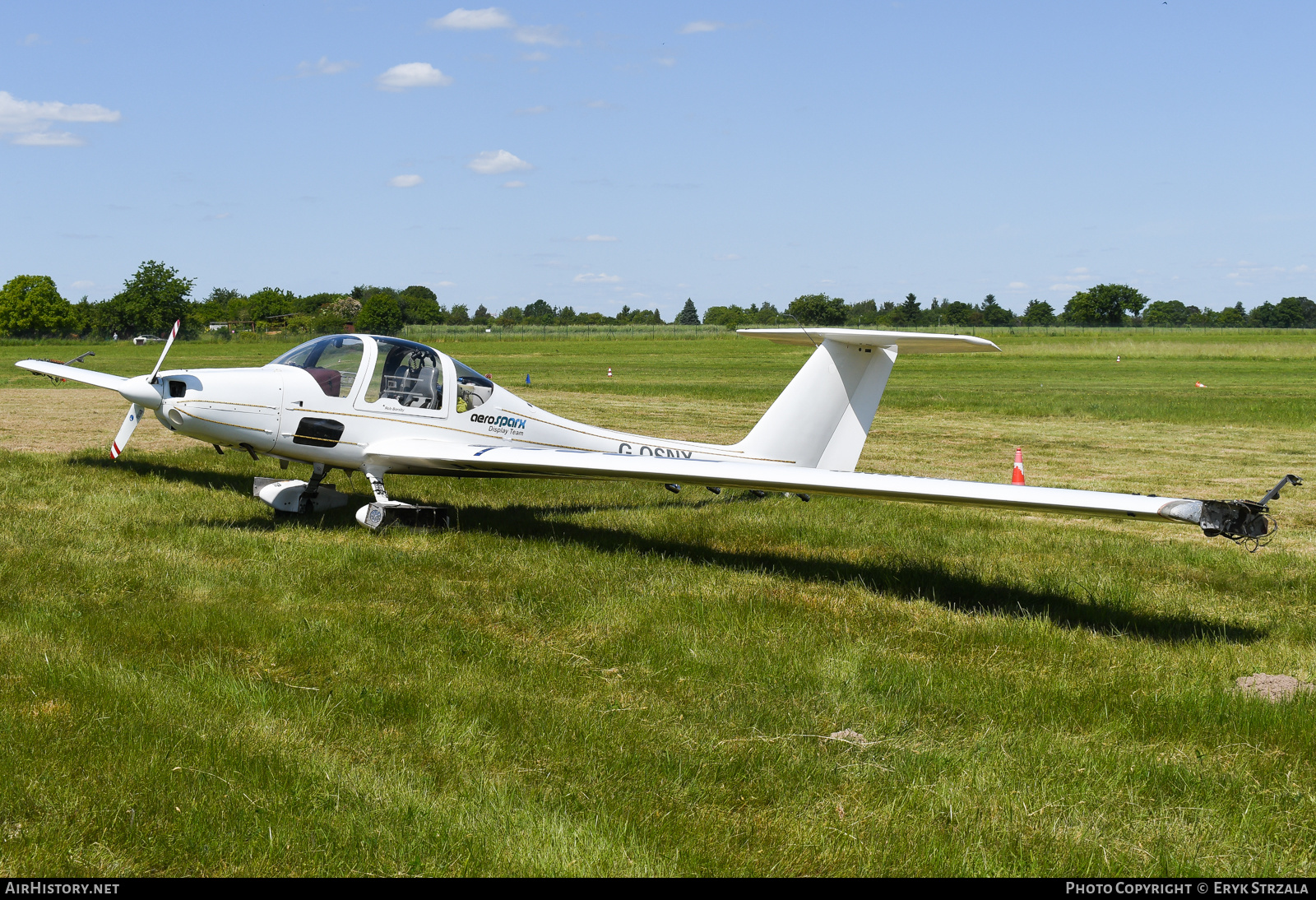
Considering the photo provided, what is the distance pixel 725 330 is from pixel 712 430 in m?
92.4

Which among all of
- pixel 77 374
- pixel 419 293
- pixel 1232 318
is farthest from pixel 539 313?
pixel 77 374

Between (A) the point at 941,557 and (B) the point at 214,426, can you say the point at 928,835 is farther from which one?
(B) the point at 214,426

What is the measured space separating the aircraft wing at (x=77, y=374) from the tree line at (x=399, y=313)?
40.6 meters

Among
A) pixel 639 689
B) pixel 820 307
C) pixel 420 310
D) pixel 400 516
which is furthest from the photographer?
pixel 420 310

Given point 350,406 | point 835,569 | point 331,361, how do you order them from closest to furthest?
point 835,569, point 350,406, point 331,361

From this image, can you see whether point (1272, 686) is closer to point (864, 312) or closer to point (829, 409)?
point (829, 409)

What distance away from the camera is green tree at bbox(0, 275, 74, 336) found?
394 feet

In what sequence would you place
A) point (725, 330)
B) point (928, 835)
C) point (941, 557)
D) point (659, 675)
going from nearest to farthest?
point (928, 835), point (659, 675), point (941, 557), point (725, 330)

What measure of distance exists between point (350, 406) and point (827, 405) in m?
5.05

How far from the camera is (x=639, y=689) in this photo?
18.4ft

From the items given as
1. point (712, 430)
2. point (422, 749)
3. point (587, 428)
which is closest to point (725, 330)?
point (712, 430)

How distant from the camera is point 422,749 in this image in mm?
4641

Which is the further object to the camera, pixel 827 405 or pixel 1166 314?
pixel 1166 314
